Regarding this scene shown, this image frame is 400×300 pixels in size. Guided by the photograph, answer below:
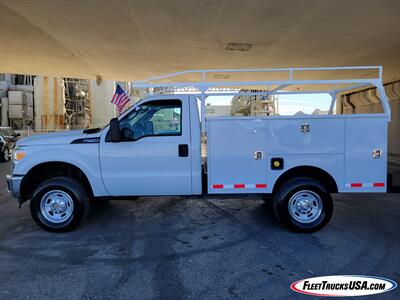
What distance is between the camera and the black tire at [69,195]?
17.2 feet

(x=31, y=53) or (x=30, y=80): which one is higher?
(x=30, y=80)

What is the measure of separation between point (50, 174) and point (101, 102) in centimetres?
2533

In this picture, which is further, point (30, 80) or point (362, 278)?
point (30, 80)

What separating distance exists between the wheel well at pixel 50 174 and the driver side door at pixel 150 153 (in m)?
0.54

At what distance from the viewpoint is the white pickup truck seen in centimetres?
516

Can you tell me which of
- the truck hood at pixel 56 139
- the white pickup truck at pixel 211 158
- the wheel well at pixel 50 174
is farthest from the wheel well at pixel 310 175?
the wheel well at pixel 50 174

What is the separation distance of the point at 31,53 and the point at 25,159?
7508 millimetres

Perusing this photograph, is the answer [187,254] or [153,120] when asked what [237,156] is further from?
[187,254]

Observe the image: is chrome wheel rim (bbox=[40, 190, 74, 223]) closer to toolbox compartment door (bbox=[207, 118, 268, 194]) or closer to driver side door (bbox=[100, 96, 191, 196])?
driver side door (bbox=[100, 96, 191, 196])

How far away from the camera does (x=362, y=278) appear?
3771 millimetres

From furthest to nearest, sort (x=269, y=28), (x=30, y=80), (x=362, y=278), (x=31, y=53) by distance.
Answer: (x=30, y=80), (x=31, y=53), (x=269, y=28), (x=362, y=278)

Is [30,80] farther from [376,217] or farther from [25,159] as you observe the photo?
[376,217]

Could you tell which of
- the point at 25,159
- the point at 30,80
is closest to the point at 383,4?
the point at 25,159

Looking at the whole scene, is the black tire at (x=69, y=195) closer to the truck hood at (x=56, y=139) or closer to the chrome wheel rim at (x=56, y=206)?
the chrome wheel rim at (x=56, y=206)
